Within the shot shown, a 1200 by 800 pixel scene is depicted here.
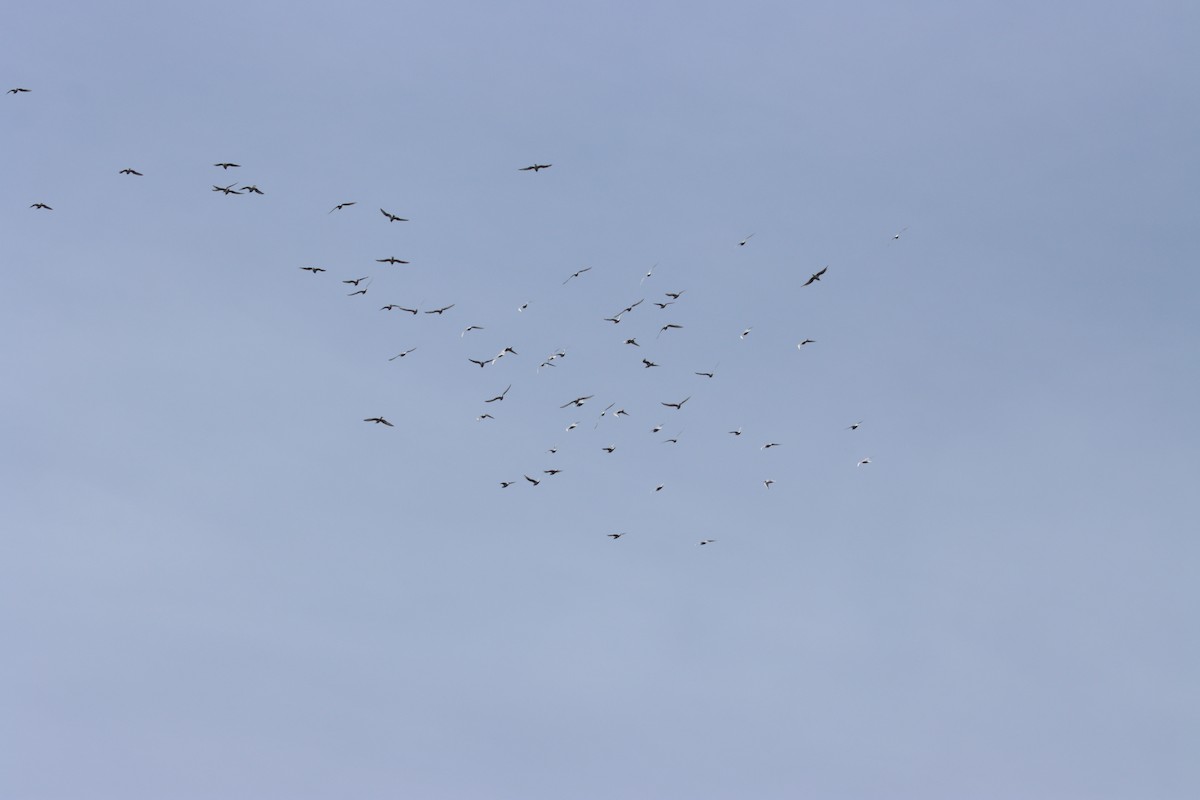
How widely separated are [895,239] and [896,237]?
3.56ft

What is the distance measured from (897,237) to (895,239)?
6.95 feet

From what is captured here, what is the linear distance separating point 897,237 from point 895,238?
2.35 meters

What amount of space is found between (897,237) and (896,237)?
1.04 meters

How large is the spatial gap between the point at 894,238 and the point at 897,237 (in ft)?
11.1

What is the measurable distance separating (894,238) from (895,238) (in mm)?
1042

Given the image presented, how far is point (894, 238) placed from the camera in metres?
197

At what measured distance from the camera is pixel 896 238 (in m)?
199

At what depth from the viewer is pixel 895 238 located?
19762 cm

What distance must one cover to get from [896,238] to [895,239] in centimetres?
106

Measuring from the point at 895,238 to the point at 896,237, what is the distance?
4.30ft

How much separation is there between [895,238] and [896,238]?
4.25ft

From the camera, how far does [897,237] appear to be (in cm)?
19988

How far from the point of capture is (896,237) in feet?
652
